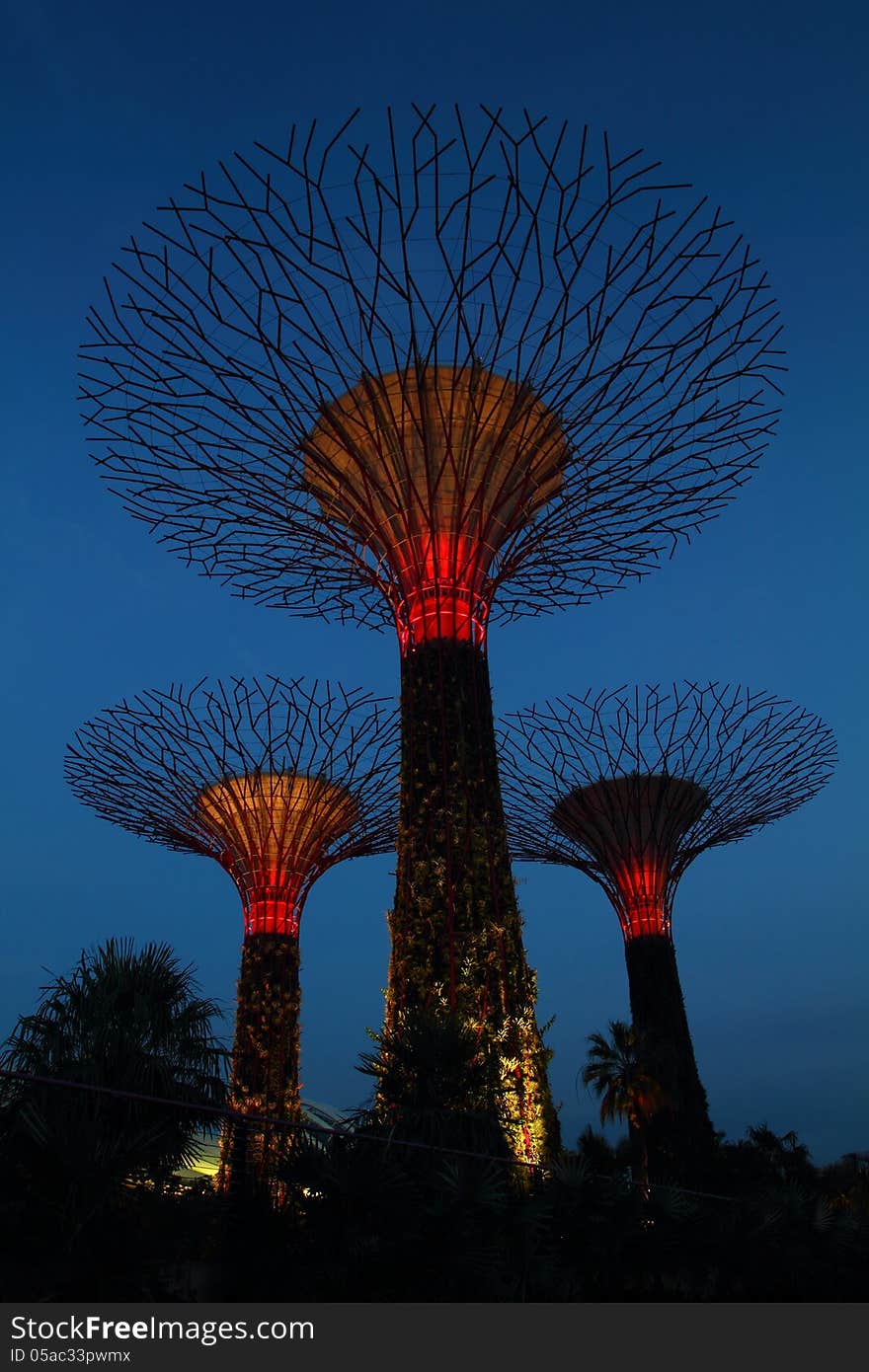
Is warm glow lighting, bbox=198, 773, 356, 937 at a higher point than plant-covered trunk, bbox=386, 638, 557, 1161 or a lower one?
higher

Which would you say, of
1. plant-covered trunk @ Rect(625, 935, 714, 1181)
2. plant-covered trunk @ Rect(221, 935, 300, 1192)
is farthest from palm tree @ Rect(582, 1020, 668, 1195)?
plant-covered trunk @ Rect(221, 935, 300, 1192)

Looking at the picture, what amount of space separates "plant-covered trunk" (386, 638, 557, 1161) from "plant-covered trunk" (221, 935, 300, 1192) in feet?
27.4

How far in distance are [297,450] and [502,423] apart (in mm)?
2601

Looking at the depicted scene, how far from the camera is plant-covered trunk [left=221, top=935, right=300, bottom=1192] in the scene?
19406 millimetres

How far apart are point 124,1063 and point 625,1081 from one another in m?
13.7

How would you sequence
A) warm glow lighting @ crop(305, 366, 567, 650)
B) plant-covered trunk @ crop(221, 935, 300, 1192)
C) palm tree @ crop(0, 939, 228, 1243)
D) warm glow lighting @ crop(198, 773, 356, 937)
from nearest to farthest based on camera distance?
palm tree @ crop(0, 939, 228, 1243) < warm glow lighting @ crop(305, 366, 567, 650) < plant-covered trunk @ crop(221, 935, 300, 1192) < warm glow lighting @ crop(198, 773, 356, 937)

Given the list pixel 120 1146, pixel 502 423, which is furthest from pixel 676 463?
pixel 120 1146

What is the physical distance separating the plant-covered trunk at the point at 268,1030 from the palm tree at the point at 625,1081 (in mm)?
6219

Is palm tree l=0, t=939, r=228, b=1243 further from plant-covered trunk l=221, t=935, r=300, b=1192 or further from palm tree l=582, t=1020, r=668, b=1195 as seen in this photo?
palm tree l=582, t=1020, r=668, b=1195

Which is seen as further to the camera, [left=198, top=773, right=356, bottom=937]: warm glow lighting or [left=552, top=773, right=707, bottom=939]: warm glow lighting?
[left=552, top=773, right=707, bottom=939]: warm glow lighting

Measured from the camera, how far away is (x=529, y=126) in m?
9.90

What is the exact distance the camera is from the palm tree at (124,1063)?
24.2 ft

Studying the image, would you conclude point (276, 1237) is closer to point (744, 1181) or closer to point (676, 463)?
point (744, 1181)

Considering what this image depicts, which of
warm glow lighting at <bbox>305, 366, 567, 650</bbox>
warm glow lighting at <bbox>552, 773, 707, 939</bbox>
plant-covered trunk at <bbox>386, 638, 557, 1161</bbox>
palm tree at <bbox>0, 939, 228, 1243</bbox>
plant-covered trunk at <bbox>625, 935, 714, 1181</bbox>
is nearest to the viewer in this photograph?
palm tree at <bbox>0, 939, 228, 1243</bbox>
